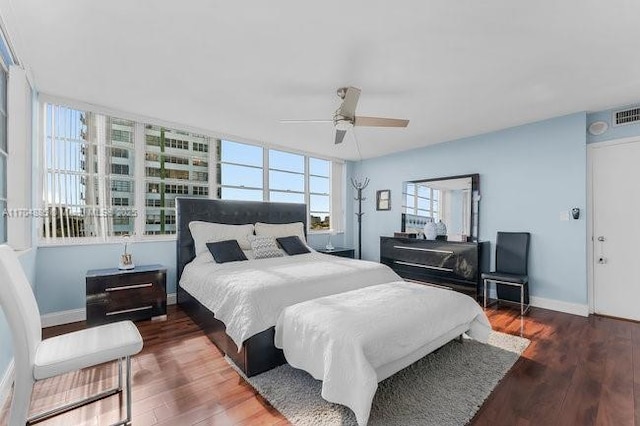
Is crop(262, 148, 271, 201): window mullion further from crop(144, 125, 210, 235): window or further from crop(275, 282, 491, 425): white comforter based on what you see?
crop(275, 282, 491, 425): white comforter

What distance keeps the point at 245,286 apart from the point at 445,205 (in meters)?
3.84

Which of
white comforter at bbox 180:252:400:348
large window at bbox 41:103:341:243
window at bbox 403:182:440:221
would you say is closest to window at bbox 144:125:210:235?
large window at bbox 41:103:341:243

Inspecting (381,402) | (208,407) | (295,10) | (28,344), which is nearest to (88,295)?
(28,344)

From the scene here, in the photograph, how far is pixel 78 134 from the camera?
353cm

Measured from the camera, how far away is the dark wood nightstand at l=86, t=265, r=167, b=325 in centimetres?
309

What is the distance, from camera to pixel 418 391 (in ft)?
6.68

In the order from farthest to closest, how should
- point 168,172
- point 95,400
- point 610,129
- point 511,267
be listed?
point 168,172 → point 511,267 → point 610,129 → point 95,400

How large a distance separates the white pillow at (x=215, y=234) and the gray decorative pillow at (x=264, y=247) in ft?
0.46

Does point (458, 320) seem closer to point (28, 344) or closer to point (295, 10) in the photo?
point (295, 10)

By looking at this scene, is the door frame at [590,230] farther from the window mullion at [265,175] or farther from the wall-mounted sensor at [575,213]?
the window mullion at [265,175]

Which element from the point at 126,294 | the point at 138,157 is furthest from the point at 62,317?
the point at 138,157

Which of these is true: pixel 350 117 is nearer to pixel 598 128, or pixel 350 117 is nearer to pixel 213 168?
pixel 213 168

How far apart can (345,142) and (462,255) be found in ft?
8.54

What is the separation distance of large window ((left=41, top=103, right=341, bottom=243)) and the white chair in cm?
164
